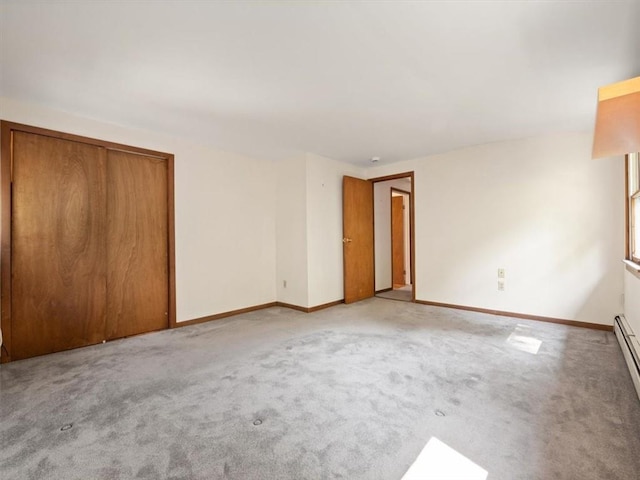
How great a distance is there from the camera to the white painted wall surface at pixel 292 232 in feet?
14.0

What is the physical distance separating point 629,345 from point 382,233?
3686 millimetres

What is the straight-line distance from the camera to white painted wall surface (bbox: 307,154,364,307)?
426 centimetres

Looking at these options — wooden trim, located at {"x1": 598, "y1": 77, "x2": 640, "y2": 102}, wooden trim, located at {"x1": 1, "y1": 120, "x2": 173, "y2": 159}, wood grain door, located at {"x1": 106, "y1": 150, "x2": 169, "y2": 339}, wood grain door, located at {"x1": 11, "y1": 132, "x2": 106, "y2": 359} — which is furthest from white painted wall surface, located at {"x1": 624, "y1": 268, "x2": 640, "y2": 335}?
wood grain door, located at {"x1": 11, "y1": 132, "x2": 106, "y2": 359}

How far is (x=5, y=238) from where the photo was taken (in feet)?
8.26

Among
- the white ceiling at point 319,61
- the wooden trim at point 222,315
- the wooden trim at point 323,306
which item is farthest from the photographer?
the wooden trim at point 323,306

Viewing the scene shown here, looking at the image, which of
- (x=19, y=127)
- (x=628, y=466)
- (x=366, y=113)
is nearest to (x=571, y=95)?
(x=366, y=113)

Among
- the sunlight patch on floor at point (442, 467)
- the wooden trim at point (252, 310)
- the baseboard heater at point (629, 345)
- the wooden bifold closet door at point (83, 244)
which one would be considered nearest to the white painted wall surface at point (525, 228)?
the baseboard heater at point (629, 345)

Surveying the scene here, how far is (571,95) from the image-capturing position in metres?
2.54

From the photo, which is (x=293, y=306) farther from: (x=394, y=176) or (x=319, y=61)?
(x=319, y=61)

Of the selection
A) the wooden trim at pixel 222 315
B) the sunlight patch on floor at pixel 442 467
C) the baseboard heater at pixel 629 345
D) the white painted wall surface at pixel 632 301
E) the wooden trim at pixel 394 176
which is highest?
the wooden trim at pixel 394 176

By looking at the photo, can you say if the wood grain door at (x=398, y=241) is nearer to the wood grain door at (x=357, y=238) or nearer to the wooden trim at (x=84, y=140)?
the wood grain door at (x=357, y=238)

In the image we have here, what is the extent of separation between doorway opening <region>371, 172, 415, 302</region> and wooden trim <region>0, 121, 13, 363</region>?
178 inches

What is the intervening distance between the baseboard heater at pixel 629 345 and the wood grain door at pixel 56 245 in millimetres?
4531

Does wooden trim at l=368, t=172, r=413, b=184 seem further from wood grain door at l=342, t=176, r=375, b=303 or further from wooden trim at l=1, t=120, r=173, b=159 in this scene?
wooden trim at l=1, t=120, r=173, b=159
